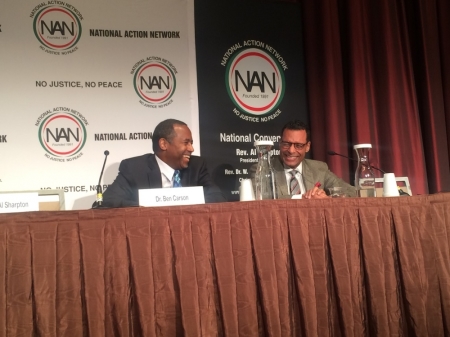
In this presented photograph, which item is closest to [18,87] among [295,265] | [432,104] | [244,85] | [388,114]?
[244,85]

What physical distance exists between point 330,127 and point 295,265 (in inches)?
74.8

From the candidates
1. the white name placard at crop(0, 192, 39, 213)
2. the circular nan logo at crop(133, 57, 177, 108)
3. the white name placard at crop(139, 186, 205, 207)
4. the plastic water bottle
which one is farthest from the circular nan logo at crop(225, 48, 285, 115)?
the white name placard at crop(0, 192, 39, 213)

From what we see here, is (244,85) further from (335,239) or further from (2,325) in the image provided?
(2,325)

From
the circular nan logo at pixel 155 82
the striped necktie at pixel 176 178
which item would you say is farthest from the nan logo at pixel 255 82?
the striped necktie at pixel 176 178

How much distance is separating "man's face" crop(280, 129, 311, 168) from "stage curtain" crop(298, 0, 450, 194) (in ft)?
1.86

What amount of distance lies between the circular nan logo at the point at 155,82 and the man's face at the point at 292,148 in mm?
945

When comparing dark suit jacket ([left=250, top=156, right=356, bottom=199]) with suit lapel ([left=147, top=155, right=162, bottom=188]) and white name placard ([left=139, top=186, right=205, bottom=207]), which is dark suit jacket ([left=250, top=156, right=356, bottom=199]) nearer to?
suit lapel ([left=147, top=155, right=162, bottom=188])

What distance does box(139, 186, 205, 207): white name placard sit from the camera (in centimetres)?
170

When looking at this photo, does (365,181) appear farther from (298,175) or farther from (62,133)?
(62,133)

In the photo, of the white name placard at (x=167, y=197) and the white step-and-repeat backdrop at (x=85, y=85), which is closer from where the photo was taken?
the white name placard at (x=167, y=197)

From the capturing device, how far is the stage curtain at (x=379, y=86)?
11.0 feet

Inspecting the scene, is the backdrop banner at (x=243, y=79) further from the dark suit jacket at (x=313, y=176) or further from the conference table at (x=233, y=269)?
the conference table at (x=233, y=269)

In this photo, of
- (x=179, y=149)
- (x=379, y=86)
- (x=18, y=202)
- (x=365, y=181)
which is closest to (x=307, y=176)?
(x=365, y=181)

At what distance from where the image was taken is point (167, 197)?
1719mm
